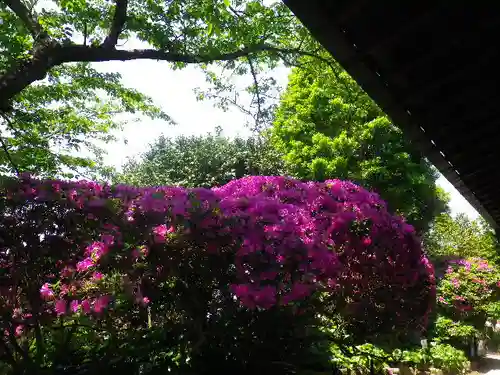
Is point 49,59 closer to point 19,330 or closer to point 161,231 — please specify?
point 161,231

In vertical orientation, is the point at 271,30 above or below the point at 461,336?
above

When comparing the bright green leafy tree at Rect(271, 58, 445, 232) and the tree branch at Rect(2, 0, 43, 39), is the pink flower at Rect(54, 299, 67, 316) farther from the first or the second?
the bright green leafy tree at Rect(271, 58, 445, 232)

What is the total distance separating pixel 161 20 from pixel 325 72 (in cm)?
275

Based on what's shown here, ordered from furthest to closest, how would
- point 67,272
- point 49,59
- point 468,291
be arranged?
point 468,291, point 49,59, point 67,272

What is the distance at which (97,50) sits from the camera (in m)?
4.56

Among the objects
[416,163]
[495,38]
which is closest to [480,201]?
[495,38]

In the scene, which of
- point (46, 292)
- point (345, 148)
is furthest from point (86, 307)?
point (345, 148)

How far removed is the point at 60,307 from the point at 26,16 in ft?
10.7

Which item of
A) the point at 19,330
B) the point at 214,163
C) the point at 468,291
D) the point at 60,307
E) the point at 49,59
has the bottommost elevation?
the point at 19,330

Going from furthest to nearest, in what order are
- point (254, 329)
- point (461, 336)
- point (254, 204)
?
1. point (461, 336)
2. point (254, 204)
3. point (254, 329)

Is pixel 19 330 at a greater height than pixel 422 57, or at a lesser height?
lesser

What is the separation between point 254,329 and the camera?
3389 mm

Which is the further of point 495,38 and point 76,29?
point 76,29

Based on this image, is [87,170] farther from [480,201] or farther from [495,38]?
[495,38]
